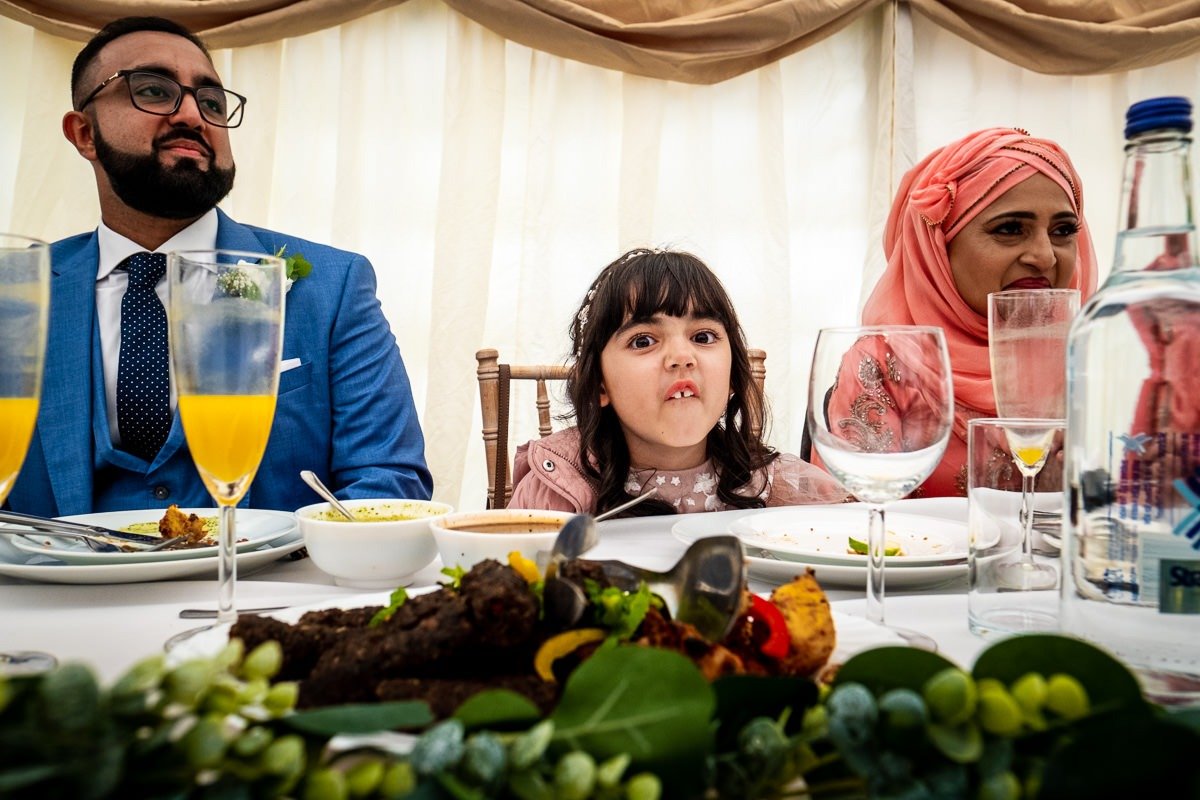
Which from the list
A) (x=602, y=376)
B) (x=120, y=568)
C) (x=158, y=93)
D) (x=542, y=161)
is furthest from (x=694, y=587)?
(x=542, y=161)

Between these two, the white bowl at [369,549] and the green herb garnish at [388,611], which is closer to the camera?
the green herb garnish at [388,611]

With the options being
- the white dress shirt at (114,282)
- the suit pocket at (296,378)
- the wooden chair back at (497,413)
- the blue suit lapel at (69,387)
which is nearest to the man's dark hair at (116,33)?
the white dress shirt at (114,282)

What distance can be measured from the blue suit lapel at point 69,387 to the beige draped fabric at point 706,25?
148cm

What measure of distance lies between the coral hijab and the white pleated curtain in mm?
845

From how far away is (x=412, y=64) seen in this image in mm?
3205

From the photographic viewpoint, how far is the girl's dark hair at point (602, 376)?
75.0 inches

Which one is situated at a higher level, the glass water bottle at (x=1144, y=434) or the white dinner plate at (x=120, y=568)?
the glass water bottle at (x=1144, y=434)

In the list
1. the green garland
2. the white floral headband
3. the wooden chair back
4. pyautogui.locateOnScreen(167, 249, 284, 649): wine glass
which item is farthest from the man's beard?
the green garland

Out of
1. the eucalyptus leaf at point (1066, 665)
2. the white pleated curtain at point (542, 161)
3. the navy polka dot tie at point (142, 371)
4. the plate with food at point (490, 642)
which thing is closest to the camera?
the eucalyptus leaf at point (1066, 665)

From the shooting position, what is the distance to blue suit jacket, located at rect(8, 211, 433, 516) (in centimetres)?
169

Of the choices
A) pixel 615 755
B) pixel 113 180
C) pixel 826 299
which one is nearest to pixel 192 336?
pixel 615 755

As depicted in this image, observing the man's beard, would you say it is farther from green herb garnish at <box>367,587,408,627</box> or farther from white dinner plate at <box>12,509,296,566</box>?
green herb garnish at <box>367,587,408,627</box>

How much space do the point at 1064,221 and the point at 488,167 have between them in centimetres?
199

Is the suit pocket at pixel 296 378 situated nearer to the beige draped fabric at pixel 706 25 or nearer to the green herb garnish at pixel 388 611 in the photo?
the green herb garnish at pixel 388 611
